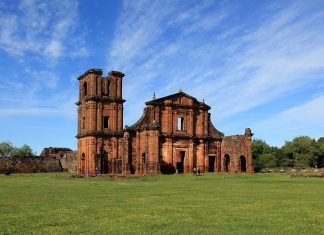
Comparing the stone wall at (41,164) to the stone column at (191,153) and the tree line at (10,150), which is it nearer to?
the stone column at (191,153)

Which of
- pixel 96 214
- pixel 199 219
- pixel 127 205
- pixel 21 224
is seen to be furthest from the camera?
pixel 127 205

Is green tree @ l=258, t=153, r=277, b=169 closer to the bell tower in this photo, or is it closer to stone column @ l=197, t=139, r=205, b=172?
stone column @ l=197, t=139, r=205, b=172

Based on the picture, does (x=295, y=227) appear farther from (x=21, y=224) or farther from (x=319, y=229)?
(x=21, y=224)

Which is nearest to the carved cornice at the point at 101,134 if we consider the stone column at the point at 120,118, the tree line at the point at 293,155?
the stone column at the point at 120,118

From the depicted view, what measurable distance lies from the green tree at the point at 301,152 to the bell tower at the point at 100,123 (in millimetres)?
48718

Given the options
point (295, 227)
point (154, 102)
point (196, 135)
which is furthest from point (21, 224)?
point (196, 135)

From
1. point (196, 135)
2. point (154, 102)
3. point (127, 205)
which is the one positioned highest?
point (154, 102)

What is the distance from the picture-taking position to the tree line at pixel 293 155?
289 feet

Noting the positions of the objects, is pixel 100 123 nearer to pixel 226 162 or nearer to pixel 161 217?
pixel 226 162

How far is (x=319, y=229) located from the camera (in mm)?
10336

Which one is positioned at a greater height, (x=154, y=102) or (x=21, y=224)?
(x=154, y=102)

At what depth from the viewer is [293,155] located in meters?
93.6

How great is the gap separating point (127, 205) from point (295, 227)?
6.50 metres

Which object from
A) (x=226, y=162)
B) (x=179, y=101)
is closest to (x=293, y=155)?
(x=226, y=162)
